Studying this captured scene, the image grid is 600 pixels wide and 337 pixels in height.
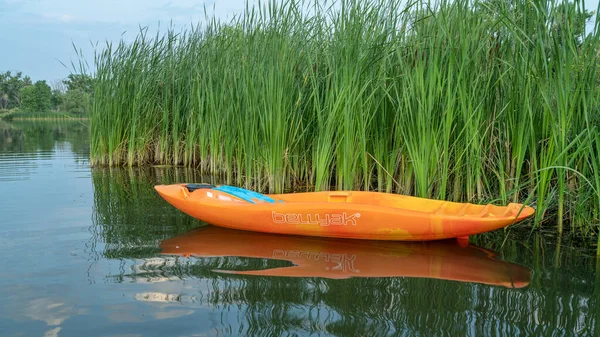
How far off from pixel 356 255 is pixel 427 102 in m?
1.45

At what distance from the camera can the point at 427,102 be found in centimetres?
432

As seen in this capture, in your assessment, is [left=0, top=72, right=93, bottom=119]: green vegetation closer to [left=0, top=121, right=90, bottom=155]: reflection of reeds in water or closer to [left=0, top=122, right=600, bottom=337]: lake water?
[left=0, top=121, right=90, bottom=155]: reflection of reeds in water

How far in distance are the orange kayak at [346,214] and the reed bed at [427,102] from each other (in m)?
0.29

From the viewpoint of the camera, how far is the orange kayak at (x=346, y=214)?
12.2ft

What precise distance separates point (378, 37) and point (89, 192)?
4116mm

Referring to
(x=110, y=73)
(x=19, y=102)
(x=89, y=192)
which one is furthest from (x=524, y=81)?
(x=19, y=102)

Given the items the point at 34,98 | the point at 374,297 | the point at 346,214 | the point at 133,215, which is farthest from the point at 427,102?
the point at 34,98

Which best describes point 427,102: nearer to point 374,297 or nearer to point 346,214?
point 346,214

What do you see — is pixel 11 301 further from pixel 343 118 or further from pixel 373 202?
pixel 343 118

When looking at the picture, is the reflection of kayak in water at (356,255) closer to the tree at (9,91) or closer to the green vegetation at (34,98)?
the green vegetation at (34,98)

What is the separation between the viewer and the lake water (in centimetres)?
245

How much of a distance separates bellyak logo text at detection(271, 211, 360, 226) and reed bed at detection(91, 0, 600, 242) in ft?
2.65

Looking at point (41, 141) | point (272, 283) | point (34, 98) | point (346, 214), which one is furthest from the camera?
point (34, 98)

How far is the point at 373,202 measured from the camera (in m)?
4.45
